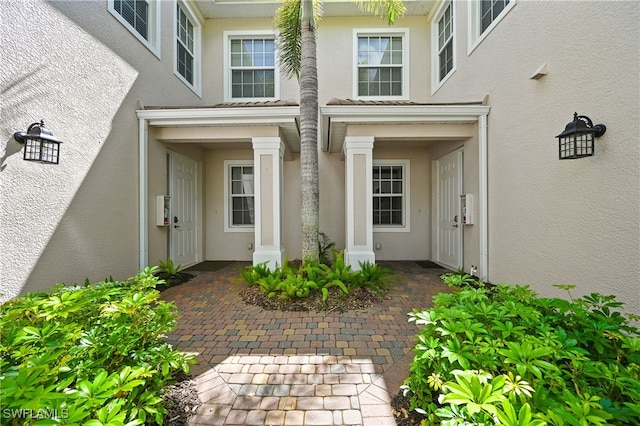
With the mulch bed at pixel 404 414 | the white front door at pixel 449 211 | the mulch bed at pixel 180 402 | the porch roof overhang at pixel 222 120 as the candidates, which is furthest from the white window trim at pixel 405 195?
the mulch bed at pixel 180 402

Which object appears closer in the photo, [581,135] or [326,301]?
[581,135]

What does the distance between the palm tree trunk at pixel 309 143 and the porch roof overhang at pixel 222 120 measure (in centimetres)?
54

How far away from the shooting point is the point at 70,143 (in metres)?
3.71

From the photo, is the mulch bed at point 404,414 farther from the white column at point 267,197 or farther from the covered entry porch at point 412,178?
the white column at point 267,197

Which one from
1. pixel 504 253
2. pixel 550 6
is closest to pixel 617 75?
pixel 550 6

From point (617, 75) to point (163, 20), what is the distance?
769cm

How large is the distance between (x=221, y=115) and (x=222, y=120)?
0.09 meters

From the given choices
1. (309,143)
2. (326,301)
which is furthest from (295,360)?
(309,143)

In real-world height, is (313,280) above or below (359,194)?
below

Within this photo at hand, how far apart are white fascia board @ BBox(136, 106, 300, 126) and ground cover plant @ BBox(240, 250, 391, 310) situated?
2.77 m

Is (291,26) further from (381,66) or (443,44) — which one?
(443,44)

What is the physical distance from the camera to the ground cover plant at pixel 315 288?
3.88 metres

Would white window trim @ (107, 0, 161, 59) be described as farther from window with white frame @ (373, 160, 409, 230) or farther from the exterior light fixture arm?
the exterior light fixture arm

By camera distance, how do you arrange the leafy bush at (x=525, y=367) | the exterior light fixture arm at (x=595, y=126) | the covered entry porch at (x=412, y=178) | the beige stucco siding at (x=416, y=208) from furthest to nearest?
1. the beige stucco siding at (x=416, y=208)
2. the covered entry porch at (x=412, y=178)
3. the exterior light fixture arm at (x=595, y=126)
4. the leafy bush at (x=525, y=367)
